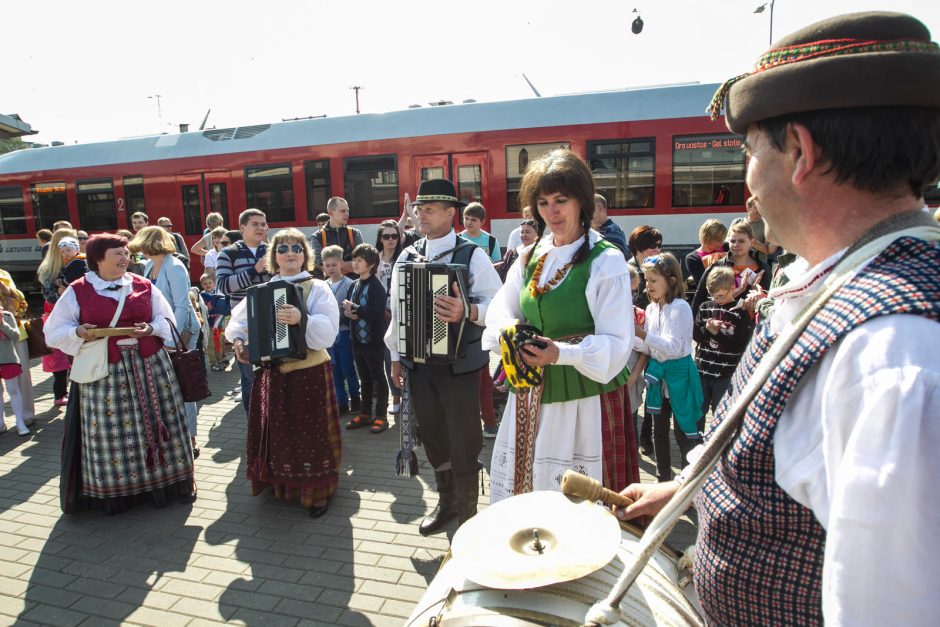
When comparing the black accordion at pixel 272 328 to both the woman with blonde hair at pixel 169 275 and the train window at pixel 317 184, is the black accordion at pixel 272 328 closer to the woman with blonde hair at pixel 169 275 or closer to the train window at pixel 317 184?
the woman with blonde hair at pixel 169 275

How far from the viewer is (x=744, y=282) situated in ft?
15.7

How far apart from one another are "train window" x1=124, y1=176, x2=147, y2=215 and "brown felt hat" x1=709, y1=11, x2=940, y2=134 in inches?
549

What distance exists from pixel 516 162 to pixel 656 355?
258 inches

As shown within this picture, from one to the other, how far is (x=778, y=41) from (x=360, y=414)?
5.47m

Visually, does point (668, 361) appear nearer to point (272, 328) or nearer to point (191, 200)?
point (272, 328)

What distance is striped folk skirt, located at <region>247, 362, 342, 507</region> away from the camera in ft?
13.5

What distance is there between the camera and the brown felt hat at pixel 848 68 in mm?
865

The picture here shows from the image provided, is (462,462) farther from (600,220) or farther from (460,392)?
(600,220)

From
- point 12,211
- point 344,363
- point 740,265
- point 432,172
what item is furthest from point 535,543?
point 12,211

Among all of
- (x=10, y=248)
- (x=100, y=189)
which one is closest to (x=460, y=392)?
(x=100, y=189)

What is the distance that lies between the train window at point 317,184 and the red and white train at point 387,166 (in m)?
0.02

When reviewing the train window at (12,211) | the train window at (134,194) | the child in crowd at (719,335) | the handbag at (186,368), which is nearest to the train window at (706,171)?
the child in crowd at (719,335)

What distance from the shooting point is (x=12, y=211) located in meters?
14.1

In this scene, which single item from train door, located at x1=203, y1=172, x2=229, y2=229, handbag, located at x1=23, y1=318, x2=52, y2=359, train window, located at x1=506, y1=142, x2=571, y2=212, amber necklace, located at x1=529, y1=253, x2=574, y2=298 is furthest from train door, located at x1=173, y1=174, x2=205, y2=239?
amber necklace, located at x1=529, y1=253, x2=574, y2=298
